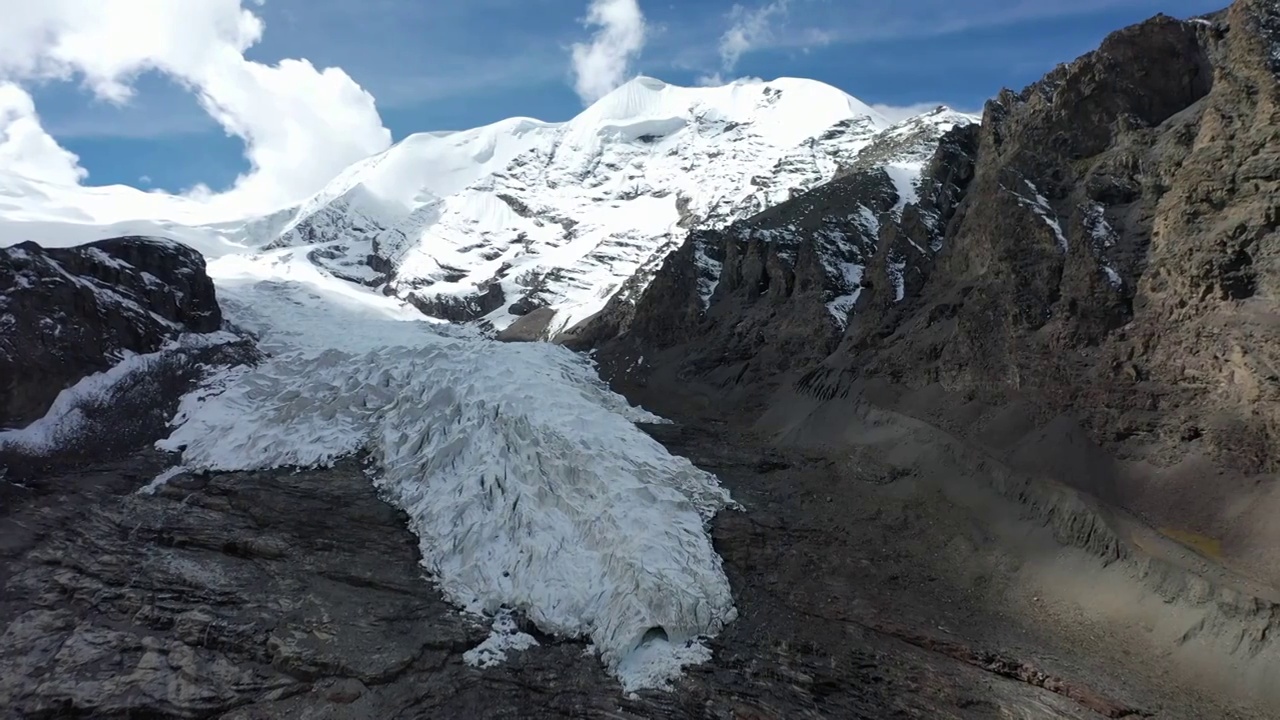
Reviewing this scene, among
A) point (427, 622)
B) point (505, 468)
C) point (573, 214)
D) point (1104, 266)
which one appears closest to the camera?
point (427, 622)

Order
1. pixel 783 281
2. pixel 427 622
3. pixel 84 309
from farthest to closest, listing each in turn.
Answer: pixel 783 281, pixel 84 309, pixel 427 622

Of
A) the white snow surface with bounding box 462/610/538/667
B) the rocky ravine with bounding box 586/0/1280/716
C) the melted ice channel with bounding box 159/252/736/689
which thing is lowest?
the white snow surface with bounding box 462/610/538/667

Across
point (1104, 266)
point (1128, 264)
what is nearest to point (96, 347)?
point (1104, 266)

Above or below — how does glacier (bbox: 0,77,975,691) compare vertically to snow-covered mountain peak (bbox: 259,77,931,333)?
below

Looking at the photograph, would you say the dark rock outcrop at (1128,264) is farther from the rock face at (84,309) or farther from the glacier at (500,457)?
the rock face at (84,309)

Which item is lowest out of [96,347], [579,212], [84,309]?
[96,347]

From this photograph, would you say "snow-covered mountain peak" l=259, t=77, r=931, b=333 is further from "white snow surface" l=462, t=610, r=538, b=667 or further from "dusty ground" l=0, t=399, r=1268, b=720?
"white snow surface" l=462, t=610, r=538, b=667

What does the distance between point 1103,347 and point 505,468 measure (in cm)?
2743

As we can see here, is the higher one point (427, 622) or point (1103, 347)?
point (1103, 347)

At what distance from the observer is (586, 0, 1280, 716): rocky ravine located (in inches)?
959

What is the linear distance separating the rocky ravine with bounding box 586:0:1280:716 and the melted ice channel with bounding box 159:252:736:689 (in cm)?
1103

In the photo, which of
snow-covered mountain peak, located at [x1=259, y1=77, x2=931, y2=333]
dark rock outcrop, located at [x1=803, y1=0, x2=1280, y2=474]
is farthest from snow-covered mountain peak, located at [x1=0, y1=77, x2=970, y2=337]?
dark rock outcrop, located at [x1=803, y1=0, x2=1280, y2=474]

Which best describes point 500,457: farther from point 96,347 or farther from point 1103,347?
point 1103,347

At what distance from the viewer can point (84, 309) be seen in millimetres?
36188
